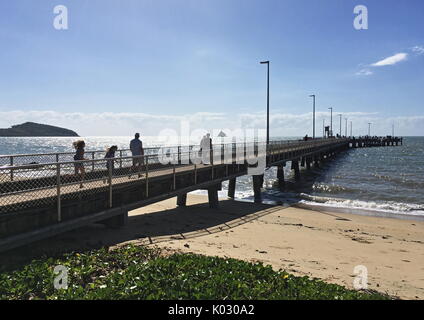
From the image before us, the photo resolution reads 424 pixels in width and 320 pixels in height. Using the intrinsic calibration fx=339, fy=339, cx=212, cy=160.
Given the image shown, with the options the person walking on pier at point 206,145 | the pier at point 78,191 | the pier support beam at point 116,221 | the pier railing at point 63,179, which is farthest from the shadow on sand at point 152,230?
the person walking on pier at point 206,145

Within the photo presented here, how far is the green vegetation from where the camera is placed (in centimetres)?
532

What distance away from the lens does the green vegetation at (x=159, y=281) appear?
532cm

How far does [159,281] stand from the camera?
5.76 meters

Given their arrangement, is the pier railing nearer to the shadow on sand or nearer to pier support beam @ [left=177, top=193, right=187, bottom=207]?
the shadow on sand

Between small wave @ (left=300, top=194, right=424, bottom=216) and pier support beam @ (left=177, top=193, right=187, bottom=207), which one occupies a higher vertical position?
pier support beam @ (left=177, top=193, right=187, bottom=207)

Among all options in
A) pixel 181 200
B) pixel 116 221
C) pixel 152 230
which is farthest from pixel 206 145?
pixel 116 221

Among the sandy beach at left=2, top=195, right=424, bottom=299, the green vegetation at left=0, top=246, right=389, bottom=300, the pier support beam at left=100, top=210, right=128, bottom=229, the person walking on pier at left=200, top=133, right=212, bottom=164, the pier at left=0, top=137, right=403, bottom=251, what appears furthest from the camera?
the person walking on pier at left=200, top=133, right=212, bottom=164

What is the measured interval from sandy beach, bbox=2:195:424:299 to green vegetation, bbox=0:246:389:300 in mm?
1466

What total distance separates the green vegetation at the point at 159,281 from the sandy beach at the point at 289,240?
1.47 meters

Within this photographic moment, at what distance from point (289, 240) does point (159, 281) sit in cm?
662

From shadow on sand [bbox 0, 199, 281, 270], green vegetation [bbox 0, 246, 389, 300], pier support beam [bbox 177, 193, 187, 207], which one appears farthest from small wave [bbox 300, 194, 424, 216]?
green vegetation [bbox 0, 246, 389, 300]

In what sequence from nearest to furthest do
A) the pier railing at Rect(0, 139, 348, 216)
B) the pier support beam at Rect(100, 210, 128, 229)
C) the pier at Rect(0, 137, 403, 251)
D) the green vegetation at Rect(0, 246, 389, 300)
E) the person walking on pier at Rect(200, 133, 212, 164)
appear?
the green vegetation at Rect(0, 246, 389, 300)
the pier at Rect(0, 137, 403, 251)
the pier railing at Rect(0, 139, 348, 216)
the pier support beam at Rect(100, 210, 128, 229)
the person walking on pier at Rect(200, 133, 212, 164)

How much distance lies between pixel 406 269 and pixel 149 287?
23.7 feet
